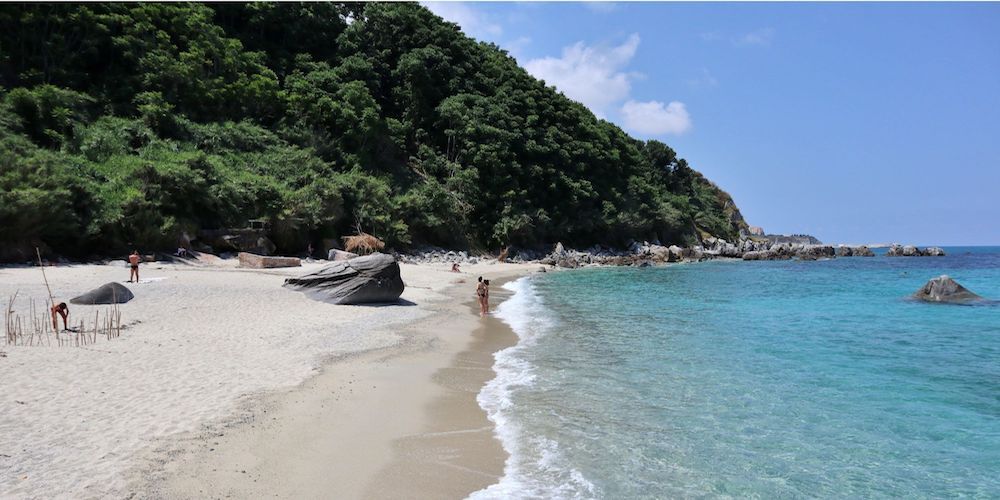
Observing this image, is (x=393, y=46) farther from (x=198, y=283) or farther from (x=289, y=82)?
(x=198, y=283)

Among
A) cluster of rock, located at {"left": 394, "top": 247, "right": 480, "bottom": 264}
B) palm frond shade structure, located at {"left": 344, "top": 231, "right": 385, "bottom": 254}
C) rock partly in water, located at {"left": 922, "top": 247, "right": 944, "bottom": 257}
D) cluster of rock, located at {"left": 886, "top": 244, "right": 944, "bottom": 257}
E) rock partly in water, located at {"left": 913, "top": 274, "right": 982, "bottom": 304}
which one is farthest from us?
cluster of rock, located at {"left": 886, "top": 244, "right": 944, "bottom": 257}

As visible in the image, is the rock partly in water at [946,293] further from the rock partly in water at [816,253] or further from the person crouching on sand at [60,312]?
the rock partly in water at [816,253]

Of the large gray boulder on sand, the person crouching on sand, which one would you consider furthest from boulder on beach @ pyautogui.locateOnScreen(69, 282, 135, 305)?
the large gray boulder on sand

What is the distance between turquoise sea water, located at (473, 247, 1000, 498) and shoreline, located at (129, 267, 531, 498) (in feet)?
1.72

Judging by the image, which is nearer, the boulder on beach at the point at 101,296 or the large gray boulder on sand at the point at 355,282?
the boulder on beach at the point at 101,296

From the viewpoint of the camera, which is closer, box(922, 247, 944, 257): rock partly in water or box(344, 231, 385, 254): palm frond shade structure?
box(344, 231, 385, 254): palm frond shade structure

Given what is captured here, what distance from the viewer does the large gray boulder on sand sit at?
1703 cm

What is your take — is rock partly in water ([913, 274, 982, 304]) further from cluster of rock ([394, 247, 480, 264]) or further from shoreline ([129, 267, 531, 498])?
cluster of rock ([394, 247, 480, 264])

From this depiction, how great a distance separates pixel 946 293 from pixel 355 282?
80.7 feet

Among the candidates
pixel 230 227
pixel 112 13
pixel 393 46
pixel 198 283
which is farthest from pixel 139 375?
pixel 393 46

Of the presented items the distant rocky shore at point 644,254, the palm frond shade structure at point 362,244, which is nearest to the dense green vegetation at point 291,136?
the distant rocky shore at point 644,254

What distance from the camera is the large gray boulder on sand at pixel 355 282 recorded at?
17031mm

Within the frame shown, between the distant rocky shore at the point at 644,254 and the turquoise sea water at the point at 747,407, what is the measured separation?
77.6ft

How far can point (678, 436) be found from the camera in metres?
7.06
